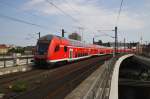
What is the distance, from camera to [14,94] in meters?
13.3

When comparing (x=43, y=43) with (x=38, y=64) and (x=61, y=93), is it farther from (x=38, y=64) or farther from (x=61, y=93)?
(x=61, y=93)

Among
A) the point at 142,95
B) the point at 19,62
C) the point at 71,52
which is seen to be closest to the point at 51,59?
the point at 19,62

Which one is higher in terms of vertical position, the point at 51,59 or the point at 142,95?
the point at 51,59

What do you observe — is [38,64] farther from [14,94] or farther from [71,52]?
[14,94]

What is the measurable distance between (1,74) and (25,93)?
9447 mm

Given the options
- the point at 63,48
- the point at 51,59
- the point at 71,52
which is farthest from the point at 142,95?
the point at 51,59

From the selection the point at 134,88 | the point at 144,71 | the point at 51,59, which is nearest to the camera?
the point at 51,59

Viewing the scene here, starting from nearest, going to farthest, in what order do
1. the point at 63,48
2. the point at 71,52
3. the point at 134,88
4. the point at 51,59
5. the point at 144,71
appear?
1. the point at 51,59
2. the point at 63,48
3. the point at 71,52
4. the point at 134,88
5. the point at 144,71

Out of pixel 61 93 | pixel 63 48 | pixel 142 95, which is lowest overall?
pixel 142 95

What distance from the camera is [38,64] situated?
92.3ft

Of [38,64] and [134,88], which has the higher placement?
[38,64]

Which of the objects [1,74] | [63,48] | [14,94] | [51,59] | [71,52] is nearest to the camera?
[14,94]

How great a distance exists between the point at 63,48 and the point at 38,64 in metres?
4.08

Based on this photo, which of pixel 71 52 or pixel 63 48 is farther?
pixel 71 52
